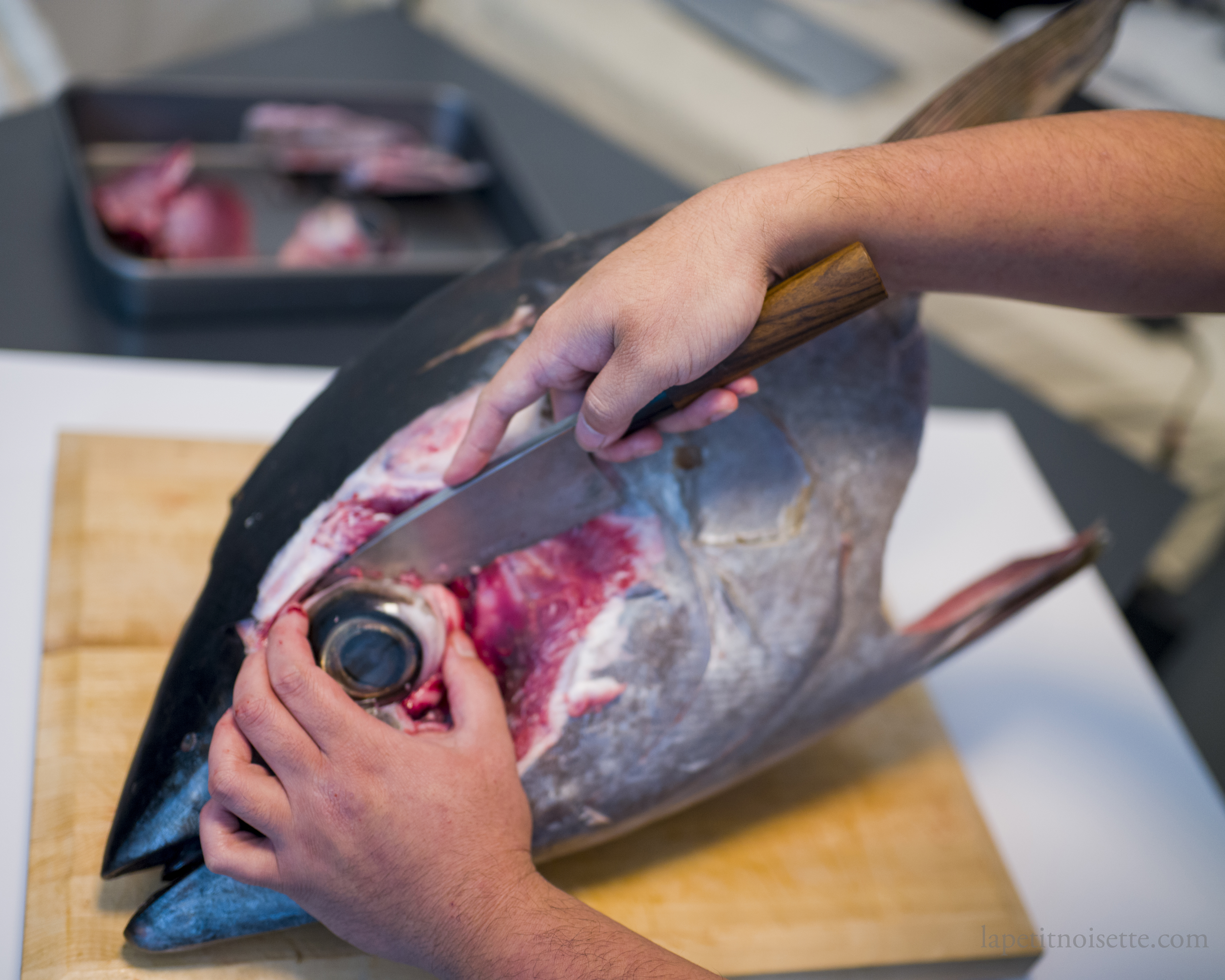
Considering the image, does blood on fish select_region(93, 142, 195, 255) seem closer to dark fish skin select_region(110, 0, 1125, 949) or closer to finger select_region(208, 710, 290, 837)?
dark fish skin select_region(110, 0, 1125, 949)

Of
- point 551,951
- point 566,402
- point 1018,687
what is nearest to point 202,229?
point 566,402

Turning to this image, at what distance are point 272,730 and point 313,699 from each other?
0.03 m

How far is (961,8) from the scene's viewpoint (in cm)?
300

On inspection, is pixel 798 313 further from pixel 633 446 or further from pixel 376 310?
pixel 376 310

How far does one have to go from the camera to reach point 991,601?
952mm

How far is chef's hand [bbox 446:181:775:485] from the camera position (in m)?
0.66

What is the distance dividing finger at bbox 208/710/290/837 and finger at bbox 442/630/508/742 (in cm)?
13

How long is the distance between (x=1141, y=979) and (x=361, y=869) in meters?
0.81

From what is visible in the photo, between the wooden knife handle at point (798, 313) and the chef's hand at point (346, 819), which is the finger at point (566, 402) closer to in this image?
the wooden knife handle at point (798, 313)

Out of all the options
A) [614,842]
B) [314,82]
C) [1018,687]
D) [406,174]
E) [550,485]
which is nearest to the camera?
[550,485]

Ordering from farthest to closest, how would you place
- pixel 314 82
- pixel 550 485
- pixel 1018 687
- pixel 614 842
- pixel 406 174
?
1. pixel 314 82
2. pixel 406 174
3. pixel 1018 687
4. pixel 614 842
5. pixel 550 485

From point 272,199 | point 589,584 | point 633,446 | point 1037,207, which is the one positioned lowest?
point 272,199

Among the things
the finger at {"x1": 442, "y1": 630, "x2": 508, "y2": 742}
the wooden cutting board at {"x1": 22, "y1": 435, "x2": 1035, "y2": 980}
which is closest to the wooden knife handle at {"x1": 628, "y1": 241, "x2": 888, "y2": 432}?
the finger at {"x1": 442, "y1": 630, "x2": 508, "y2": 742}

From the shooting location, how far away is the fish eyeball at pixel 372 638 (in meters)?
0.73
